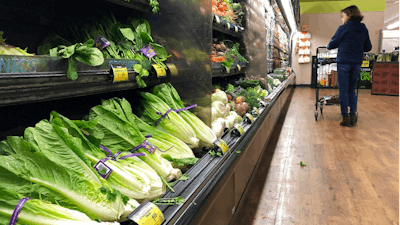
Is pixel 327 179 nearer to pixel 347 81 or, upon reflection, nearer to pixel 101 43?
pixel 101 43

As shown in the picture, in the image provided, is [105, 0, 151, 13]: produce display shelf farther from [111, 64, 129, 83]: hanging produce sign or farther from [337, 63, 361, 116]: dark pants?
[337, 63, 361, 116]: dark pants

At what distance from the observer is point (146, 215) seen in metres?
1.01

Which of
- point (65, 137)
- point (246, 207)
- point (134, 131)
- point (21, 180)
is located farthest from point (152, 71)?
point (246, 207)

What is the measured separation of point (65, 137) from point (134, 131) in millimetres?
421

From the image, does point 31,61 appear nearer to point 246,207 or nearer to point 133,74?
point 133,74

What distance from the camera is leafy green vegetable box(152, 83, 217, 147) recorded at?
6.54 ft

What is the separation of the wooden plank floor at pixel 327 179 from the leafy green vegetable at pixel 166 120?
737mm

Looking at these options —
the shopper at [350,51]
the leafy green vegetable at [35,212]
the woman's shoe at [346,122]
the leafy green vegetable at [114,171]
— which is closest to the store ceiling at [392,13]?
the shopper at [350,51]

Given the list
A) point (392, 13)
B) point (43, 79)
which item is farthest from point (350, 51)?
point (392, 13)

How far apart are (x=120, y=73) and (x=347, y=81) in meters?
4.88

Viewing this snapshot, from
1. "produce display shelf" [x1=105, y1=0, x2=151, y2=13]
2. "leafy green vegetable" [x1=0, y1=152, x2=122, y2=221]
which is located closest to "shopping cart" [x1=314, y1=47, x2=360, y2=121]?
"produce display shelf" [x1=105, y1=0, x2=151, y2=13]

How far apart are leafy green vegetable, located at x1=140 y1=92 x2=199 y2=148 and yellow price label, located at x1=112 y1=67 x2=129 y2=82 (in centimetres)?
40

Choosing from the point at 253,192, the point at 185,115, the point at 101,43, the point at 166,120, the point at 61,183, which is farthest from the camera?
the point at 253,192

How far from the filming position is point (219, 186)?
63.0 inches
